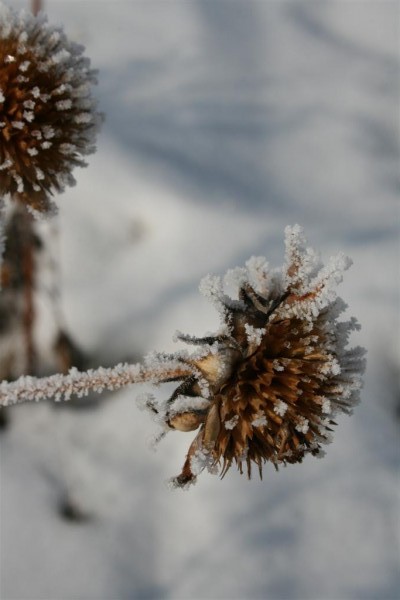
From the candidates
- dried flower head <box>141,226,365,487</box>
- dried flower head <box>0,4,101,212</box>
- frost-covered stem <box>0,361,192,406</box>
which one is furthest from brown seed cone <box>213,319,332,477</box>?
dried flower head <box>0,4,101,212</box>

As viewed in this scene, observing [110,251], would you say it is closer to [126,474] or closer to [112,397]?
[112,397]

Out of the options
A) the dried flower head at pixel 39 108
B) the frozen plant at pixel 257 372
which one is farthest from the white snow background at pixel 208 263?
the frozen plant at pixel 257 372

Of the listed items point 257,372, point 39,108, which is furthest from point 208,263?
point 257,372

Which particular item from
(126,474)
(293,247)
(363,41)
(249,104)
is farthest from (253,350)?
(363,41)

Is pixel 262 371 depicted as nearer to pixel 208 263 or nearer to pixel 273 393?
pixel 273 393

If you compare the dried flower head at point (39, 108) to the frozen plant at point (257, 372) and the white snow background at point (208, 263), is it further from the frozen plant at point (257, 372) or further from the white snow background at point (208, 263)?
the white snow background at point (208, 263)
